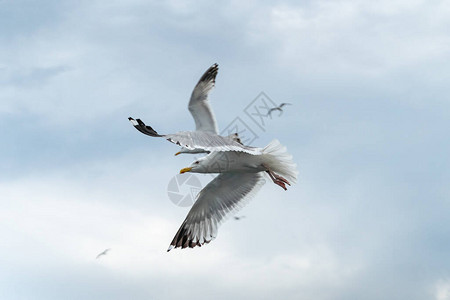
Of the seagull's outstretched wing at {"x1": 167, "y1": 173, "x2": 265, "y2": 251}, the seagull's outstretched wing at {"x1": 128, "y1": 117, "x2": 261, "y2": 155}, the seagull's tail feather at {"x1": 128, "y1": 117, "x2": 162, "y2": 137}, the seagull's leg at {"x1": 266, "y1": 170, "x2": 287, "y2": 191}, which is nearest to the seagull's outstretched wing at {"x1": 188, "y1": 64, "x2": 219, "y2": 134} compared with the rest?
the seagull's outstretched wing at {"x1": 167, "y1": 173, "x2": 265, "y2": 251}

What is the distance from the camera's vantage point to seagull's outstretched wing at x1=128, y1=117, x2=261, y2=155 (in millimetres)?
7074

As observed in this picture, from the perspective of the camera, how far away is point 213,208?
9.60 meters

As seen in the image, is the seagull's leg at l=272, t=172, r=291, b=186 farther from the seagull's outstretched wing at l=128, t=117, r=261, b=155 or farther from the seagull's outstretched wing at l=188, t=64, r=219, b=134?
the seagull's outstretched wing at l=188, t=64, r=219, b=134

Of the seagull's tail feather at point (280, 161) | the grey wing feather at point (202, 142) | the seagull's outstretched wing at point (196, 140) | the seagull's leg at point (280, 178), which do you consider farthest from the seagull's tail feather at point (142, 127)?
the seagull's leg at point (280, 178)

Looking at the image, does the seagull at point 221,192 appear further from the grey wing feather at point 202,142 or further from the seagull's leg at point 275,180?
the grey wing feather at point 202,142

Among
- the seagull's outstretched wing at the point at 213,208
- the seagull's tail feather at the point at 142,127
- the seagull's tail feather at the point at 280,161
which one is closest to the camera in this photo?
the seagull's tail feather at the point at 142,127

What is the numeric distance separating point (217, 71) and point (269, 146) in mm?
4623

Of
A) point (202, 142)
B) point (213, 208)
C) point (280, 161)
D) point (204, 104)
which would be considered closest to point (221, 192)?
point (213, 208)

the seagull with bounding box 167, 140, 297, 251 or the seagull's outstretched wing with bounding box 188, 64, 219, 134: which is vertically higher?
the seagull's outstretched wing with bounding box 188, 64, 219, 134

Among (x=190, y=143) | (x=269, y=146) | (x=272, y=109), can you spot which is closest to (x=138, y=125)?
(x=190, y=143)

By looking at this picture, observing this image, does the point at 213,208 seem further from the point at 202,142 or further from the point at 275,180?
the point at 202,142

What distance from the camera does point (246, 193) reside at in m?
9.62

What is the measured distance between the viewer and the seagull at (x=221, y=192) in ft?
28.9

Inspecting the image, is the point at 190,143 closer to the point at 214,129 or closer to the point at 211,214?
the point at 211,214
